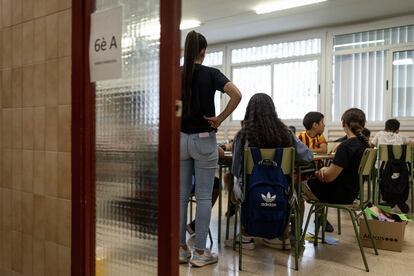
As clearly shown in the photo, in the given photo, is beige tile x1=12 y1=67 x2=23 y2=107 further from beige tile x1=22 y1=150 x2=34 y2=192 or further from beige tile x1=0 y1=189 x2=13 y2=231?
beige tile x1=0 y1=189 x2=13 y2=231

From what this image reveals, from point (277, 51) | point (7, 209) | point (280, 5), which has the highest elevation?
point (280, 5)

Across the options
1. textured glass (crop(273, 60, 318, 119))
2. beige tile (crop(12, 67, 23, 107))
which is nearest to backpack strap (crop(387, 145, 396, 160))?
textured glass (crop(273, 60, 318, 119))

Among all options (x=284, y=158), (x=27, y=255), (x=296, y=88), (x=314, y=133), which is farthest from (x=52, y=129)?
(x=296, y=88)

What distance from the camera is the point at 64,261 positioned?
1299 mm

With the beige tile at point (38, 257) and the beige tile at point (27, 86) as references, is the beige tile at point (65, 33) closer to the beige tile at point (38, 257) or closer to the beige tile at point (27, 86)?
the beige tile at point (27, 86)

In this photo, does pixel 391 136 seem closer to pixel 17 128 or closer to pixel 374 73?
pixel 374 73

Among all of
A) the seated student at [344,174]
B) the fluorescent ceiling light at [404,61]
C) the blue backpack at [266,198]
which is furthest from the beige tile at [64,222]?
the fluorescent ceiling light at [404,61]

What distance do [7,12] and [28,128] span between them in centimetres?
46

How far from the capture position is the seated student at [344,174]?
2.37 m

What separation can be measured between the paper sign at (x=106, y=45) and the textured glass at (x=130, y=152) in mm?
21

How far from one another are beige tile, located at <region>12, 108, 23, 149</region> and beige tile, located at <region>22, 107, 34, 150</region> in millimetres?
22

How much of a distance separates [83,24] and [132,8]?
195 millimetres

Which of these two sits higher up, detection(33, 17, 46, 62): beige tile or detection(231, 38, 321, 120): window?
detection(231, 38, 321, 120): window

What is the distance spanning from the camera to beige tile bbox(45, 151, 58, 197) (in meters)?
1.31
